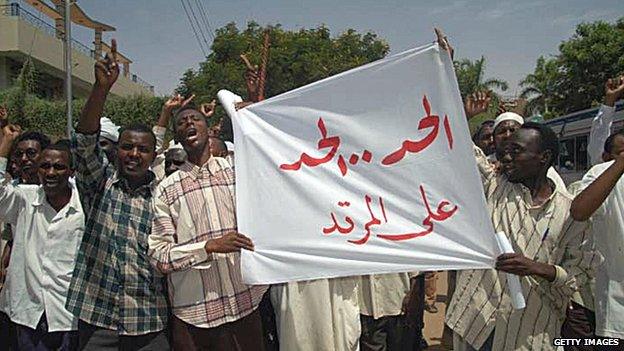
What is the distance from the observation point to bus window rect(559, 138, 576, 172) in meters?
15.1

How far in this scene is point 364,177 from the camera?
2.84 metres

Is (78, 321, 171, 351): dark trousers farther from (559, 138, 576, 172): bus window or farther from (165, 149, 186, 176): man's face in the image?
(559, 138, 576, 172): bus window

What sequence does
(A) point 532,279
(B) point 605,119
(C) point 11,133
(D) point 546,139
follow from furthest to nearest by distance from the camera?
(B) point 605,119 → (C) point 11,133 → (D) point 546,139 → (A) point 532,279

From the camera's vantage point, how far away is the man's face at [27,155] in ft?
13.2

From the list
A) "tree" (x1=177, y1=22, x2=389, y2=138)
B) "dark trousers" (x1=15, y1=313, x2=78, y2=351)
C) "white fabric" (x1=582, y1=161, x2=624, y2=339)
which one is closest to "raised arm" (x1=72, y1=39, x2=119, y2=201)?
"dark trousers" (x1=15, y1=313, x2=78, y2=351)

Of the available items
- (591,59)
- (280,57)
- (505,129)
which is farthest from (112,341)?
(591,59)

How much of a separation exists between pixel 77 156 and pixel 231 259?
0.86 m

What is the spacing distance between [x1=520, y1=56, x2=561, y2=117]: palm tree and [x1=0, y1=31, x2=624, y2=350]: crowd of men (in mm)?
21589

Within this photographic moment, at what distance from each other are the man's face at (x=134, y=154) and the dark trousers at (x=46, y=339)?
2.96 ft

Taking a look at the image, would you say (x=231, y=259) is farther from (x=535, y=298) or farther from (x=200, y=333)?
(x=535, y=298)

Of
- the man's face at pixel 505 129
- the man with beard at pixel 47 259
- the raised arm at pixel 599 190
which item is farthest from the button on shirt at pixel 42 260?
the man's face at pixel 505 129

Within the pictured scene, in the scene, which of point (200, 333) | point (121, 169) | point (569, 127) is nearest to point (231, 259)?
point (200, 333)

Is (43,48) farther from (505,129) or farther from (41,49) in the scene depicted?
(505,129)

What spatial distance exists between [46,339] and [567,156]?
14223mm
